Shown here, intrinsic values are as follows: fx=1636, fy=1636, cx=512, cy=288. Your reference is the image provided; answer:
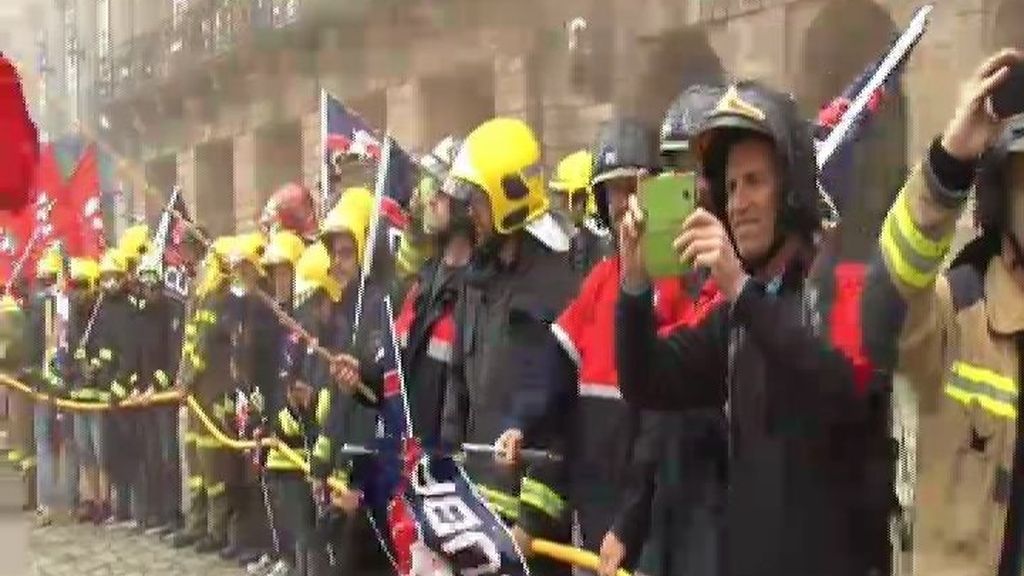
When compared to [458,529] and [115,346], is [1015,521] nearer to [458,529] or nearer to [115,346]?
[458,529]

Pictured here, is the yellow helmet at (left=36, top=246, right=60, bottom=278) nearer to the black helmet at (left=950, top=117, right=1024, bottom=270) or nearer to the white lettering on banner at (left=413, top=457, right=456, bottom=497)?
the white lettering on banner at (left=413, top=457, right=456, bottom=497)

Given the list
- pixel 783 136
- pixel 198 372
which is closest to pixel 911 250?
pixel 783 136

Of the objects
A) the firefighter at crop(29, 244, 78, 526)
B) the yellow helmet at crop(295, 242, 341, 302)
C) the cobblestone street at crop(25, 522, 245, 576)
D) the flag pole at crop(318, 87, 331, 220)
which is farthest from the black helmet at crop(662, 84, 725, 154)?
the firefighter at crop(29, 244, 78, 526)

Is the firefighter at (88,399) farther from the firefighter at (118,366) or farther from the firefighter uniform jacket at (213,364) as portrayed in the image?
the firefighter uniform jacket at (213,364)

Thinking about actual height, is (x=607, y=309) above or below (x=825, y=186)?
below

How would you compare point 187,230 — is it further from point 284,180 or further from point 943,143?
point 284,180

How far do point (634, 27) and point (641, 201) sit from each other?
24.6ft

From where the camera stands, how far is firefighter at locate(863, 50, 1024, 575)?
266 centimetres

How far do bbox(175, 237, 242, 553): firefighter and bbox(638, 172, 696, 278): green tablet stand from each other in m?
6.46

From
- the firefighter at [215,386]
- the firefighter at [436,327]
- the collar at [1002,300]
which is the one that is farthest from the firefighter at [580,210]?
the firefighter at [215,386]

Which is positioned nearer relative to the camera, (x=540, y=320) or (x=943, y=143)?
(x=943, y=143)

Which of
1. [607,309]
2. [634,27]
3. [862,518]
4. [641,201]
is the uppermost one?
[634,27]

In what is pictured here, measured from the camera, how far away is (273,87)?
20.4m

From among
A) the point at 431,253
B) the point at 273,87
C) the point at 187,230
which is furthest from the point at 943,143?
the point at 273,87
